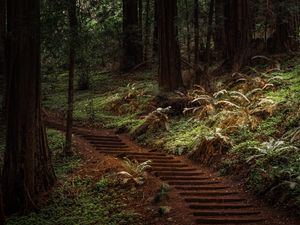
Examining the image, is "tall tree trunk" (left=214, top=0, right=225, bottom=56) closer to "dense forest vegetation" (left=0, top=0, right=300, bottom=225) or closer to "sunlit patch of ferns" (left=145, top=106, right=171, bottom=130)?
"dense forest vegetation" (left=0, top=0, right=300, bottom=225)

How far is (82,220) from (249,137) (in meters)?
4.77

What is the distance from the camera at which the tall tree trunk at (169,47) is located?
56.1 ft

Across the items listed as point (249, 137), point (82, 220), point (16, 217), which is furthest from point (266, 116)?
point (16, 217)

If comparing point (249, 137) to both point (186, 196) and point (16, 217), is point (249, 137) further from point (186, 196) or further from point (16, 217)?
point (16, 217)

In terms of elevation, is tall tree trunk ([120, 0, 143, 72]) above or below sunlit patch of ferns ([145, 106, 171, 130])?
above

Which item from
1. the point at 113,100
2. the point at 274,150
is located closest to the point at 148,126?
the point at 113,100

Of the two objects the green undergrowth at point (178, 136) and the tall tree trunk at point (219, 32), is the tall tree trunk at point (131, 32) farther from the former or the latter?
the green undergrowth at point (178, 136)

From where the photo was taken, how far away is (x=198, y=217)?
8109mm

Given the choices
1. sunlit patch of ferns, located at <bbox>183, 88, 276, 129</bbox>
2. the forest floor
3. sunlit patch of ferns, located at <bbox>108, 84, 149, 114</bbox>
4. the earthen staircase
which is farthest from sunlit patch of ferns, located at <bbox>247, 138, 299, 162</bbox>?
sunlit patch of ferns, located at <bbox>108, 84, 149, 114</bbox>

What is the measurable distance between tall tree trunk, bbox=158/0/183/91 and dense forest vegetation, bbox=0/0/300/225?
0.04 m

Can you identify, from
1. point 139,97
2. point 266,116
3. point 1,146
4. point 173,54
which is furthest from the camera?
point 139,97

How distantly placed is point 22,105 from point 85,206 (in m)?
2.36

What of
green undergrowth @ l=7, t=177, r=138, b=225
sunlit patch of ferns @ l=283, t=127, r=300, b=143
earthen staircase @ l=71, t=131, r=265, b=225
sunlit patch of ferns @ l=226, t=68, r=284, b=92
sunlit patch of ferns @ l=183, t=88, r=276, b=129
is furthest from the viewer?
sunlit patch of ferns @ l=226, t=68, r=284, b=92

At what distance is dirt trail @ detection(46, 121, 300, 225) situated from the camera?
26.3 feet
